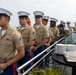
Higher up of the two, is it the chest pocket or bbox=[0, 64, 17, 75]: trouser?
the chest pocket

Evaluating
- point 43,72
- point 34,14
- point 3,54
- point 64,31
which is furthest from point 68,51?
point 64,31

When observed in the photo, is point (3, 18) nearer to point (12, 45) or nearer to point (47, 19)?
point (12, 45)

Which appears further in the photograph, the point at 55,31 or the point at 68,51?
the point at 55,31

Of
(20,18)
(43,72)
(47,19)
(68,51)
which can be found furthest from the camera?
(47,19)

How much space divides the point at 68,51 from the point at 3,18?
1.14 meters

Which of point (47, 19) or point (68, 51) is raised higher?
point (47, 19)

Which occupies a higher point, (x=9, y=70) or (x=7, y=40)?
(x=7, y=40)

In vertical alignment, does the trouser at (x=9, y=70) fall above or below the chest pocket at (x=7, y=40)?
below

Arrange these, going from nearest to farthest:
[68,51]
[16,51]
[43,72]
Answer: [43,72]
[16,51]
[68,51]

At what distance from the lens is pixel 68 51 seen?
3361 millimetres

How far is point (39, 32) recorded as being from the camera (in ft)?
16.3

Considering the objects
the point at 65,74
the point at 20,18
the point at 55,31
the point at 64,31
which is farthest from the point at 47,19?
the point at 65,74

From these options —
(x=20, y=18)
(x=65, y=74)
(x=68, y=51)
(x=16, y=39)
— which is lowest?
(x=65, y=74)

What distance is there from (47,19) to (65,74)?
287 cm
